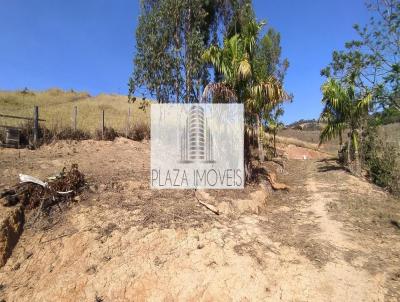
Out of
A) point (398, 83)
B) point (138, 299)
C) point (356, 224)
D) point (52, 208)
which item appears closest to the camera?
point (138, 299)

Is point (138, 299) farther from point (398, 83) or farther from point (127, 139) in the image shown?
point (398, 83)

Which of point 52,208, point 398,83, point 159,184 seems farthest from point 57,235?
point 398,83

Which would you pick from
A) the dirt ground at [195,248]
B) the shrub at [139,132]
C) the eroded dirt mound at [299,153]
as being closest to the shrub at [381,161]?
the dirt ground at [195,248]

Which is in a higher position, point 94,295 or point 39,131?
point 39,131

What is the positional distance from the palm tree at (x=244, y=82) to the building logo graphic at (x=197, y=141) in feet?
4.10

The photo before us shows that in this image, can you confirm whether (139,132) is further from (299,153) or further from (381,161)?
(299,153)

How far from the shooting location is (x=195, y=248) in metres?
6.35

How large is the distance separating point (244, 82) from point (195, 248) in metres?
4.96

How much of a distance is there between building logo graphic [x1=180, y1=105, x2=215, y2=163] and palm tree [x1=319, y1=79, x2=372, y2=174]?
4843 mm

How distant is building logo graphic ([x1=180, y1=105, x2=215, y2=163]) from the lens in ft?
34.5

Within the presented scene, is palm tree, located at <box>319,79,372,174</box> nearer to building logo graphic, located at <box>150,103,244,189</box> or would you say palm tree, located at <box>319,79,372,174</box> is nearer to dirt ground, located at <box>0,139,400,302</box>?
dirt ground, located at <box>0,139,400,302</box>

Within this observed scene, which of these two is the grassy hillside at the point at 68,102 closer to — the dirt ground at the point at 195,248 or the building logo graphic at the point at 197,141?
the building logo graphic at the point at 197,141

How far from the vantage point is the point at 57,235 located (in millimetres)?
6645

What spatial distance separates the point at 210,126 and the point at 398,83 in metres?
9.34
